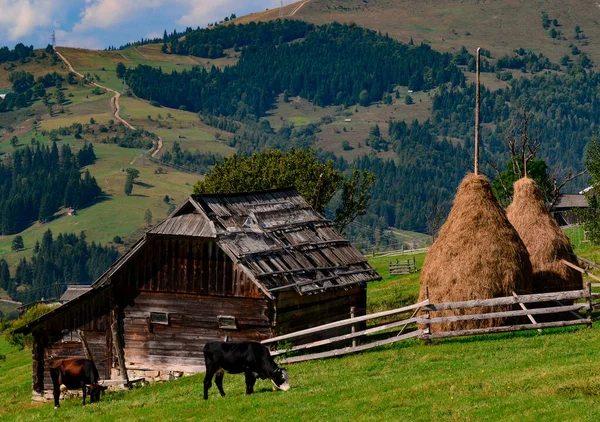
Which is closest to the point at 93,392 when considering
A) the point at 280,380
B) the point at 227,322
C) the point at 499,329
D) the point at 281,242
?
the point at 227,322

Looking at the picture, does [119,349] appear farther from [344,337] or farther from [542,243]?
[542,243]

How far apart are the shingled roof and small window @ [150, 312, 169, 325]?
2.90m

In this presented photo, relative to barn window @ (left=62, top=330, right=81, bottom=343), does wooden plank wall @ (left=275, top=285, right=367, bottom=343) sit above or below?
above

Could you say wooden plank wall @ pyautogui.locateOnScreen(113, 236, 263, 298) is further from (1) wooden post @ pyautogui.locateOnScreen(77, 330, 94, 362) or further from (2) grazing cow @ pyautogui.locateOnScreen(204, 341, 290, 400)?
(2) grazing cow @ pyautogui.locateOnScreen(204, 341, 290, 400)

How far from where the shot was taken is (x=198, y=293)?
34781 millimetres

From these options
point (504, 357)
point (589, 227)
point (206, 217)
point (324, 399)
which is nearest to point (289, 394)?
point (324, 399)

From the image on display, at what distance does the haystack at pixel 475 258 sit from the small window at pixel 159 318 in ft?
30.1

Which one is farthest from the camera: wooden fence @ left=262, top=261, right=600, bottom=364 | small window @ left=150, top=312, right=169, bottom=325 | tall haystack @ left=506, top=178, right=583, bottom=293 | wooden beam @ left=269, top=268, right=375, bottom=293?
small window @ left=150, top=312, right=169, bottom=325

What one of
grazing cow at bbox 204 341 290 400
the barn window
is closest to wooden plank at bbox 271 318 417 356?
grazing cow at bbox 204 341 290 400

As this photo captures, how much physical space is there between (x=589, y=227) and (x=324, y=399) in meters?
47.5

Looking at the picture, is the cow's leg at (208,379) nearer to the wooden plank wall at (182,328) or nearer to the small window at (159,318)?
the wooden plank wall at (182,328)

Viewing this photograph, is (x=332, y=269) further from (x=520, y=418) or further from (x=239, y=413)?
(x=520, y=418)

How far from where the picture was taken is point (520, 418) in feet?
63.0

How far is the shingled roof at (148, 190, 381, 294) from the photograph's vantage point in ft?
112
